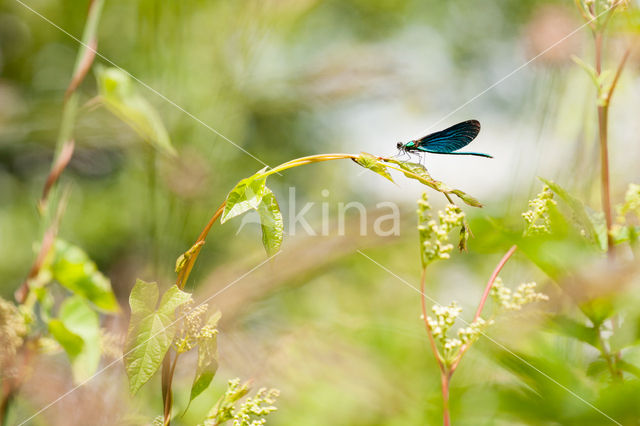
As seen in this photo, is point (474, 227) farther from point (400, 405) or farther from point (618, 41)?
point (618, 41)

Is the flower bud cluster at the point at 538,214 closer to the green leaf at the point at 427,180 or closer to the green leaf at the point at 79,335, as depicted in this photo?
the green leaf at the point at 427,180

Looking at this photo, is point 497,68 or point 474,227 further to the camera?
point 497,68

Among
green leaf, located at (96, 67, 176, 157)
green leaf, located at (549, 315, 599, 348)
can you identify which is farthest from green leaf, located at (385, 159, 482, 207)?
green leaf, located at (96, 67, 176, 157)

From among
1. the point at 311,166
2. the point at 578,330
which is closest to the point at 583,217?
the point at 578,330

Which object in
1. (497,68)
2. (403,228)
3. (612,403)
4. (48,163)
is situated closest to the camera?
(612,403)

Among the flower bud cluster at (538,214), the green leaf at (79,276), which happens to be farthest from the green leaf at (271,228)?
the green leaf at (79,276)

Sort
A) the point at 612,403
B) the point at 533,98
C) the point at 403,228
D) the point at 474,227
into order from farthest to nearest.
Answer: the point at 533,98 → the point at 403,228 → the point at 474,227 → the point at 612,403

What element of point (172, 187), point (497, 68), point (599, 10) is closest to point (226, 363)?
point (172, 187)

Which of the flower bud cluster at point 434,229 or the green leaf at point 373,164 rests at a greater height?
the green leaf at point 373,164
